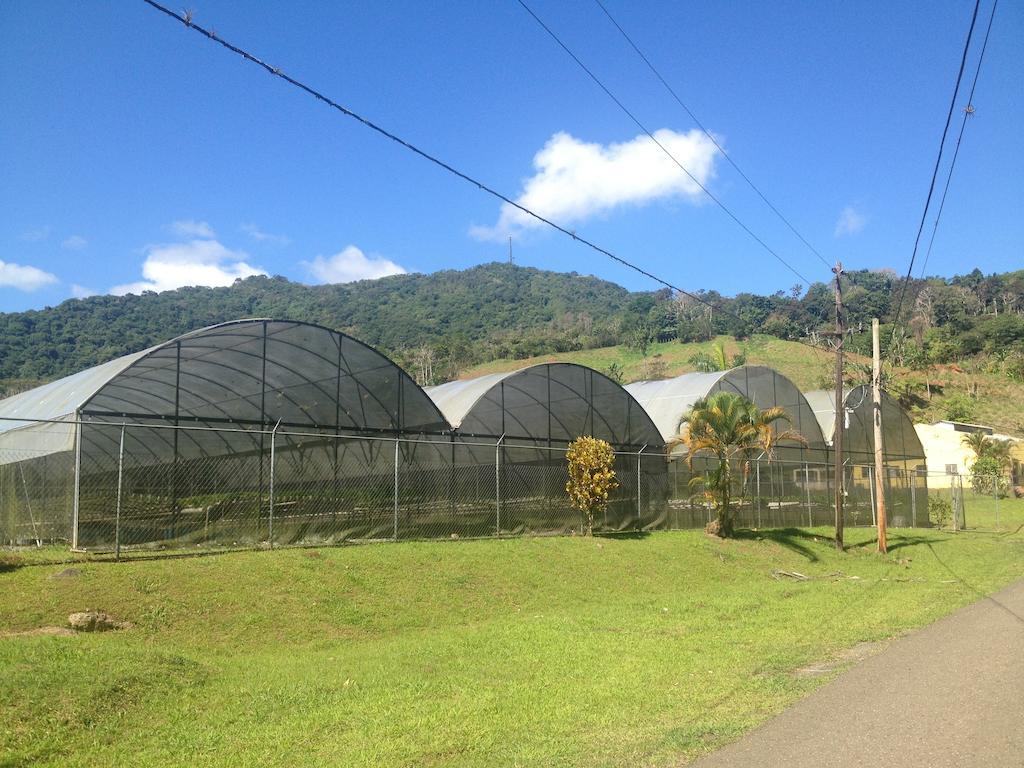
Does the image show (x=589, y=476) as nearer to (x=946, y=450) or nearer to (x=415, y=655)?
(x=415, y=655)

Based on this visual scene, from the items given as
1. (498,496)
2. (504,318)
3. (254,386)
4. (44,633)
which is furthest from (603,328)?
(44,633)

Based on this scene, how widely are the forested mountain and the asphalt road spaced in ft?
180

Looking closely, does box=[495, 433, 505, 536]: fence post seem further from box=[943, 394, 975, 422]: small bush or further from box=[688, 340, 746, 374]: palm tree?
box=[943, 394, 975, 422]: small bush

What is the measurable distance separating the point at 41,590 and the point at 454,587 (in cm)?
610

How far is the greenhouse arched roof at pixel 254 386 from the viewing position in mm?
15992

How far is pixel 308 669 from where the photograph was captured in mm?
8570

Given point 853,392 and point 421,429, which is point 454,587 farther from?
point 853,392

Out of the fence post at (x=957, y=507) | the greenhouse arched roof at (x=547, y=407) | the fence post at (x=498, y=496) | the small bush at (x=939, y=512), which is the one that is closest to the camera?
the fence post at (x=498, y=496)

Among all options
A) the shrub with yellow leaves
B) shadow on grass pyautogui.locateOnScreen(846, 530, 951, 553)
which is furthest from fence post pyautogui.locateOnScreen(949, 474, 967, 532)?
the shrub with yellow leaves

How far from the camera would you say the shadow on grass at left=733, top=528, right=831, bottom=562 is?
2361 cm

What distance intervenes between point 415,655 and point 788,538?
18818mm

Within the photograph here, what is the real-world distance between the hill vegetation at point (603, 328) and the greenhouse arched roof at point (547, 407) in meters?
34.2

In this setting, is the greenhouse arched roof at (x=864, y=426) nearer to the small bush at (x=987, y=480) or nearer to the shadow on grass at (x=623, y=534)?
the small bush at (x=987, y=480)

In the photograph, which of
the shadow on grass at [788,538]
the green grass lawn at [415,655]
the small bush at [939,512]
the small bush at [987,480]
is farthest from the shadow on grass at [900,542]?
the small bush at [987,480]
